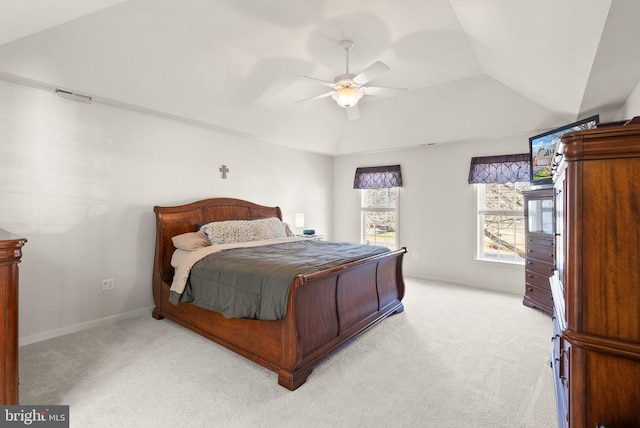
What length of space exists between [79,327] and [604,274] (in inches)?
162

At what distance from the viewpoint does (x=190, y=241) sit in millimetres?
3350

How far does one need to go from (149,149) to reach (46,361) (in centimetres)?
230

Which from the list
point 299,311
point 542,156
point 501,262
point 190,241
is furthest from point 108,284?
point 542,156

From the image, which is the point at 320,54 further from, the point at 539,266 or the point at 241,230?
the point at 539,266

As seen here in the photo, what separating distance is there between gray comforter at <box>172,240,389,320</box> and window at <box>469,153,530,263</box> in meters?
2.52

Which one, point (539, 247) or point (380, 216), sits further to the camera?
point (380, 216)

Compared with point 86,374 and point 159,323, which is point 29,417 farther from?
point 159,323

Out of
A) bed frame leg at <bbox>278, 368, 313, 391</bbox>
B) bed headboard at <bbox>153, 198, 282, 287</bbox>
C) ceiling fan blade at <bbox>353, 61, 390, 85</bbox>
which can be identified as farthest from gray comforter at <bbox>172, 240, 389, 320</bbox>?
ceiling fan blade at <bbox>353, 61, 390, 85</bbox>

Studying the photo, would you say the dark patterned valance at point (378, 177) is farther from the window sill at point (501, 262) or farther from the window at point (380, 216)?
the window sill at point (501, 262)

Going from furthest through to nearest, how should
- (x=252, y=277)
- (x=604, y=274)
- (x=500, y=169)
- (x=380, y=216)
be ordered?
(x=380, y=216) → (x=500, y=169) → (x=252, y=277) → (x=604, y=274)

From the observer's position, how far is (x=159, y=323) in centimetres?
332

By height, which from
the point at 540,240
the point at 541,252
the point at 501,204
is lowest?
the point at 541,252

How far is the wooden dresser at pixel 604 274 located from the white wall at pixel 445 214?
13.0ft

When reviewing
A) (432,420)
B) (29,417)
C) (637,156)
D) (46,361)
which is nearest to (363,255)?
(432,420)
